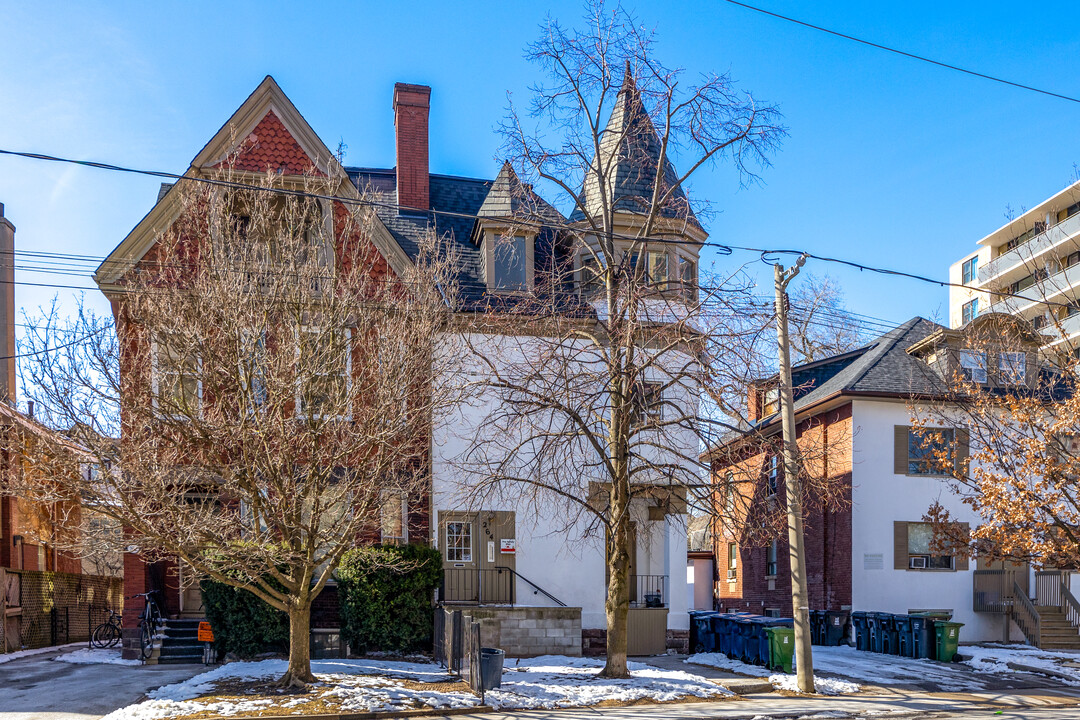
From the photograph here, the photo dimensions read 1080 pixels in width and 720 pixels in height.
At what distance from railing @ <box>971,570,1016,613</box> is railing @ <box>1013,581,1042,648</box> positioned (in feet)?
0.66

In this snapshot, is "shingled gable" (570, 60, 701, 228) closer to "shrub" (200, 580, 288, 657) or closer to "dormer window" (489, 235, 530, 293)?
"dormer window" (489, 235, 530, 293)

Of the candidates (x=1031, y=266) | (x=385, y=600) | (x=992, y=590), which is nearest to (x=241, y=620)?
(x=385, y=600)

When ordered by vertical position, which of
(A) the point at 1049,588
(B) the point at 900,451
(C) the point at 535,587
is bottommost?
(A) the point at 1049,588

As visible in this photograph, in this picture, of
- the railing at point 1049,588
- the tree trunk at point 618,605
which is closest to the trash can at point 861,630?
the railing at point 1049,588

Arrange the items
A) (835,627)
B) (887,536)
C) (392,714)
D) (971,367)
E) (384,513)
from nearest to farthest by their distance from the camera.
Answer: (392,714)
(384,513)
(835,627)
(887,536)
(971,367)

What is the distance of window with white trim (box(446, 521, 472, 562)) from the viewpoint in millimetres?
21578

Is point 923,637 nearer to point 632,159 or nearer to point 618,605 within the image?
point 618,605

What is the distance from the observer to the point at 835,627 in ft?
81.1

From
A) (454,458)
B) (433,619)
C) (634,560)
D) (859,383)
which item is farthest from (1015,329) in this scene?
(433,619)

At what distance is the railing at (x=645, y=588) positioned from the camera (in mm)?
22094

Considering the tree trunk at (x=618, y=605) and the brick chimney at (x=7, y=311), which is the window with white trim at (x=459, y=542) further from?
the brick chimney at (x=7, y=311)

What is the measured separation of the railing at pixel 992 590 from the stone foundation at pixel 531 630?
1201 centimetres

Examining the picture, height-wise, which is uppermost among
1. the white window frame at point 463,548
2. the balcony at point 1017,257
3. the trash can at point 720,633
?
the balcony at point 1017,257

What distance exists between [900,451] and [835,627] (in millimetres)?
4991
